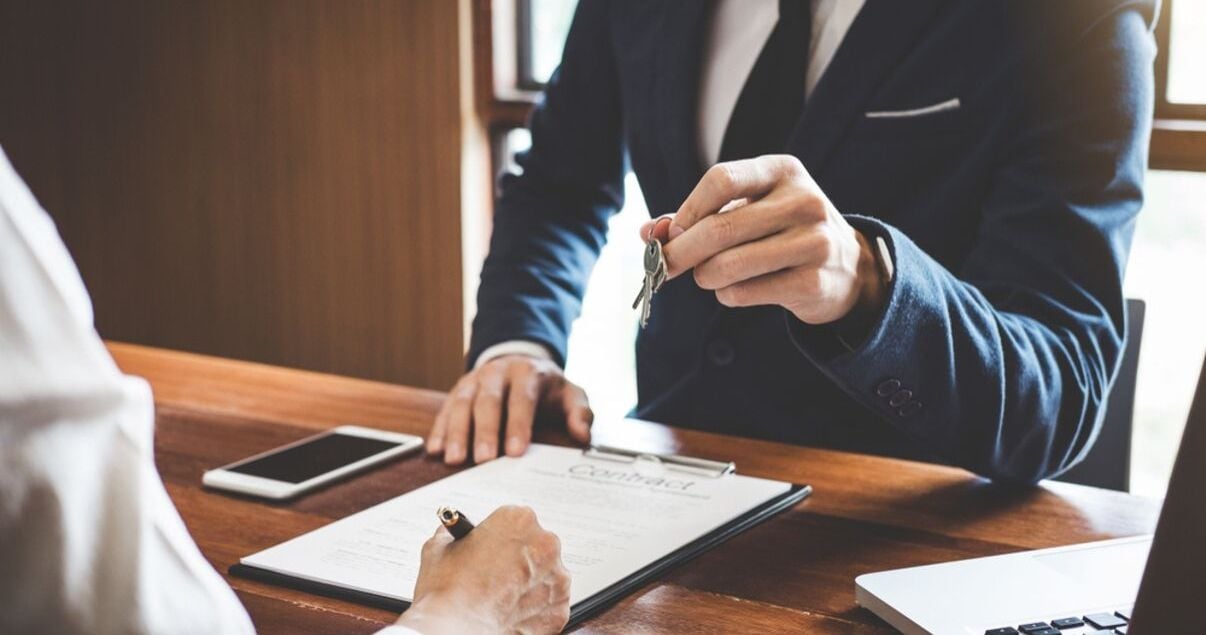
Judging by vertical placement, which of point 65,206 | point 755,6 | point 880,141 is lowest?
point 65,206

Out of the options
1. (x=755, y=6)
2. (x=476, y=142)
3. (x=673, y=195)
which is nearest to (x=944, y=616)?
(x=673, y=195)

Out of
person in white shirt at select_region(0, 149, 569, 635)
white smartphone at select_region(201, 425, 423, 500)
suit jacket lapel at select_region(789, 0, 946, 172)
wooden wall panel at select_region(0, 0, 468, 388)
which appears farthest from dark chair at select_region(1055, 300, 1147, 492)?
wooden wall panel at select_region(0, 0, 468, 388)

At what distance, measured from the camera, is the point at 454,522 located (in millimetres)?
839

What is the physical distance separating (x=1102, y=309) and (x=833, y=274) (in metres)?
0.42

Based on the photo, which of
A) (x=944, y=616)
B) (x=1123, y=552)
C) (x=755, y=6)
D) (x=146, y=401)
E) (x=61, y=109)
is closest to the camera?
(x=146, y=401)

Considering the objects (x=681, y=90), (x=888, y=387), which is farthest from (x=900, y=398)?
(x=681, y=90)

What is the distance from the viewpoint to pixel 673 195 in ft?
5.12

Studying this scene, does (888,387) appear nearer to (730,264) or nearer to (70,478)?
(730,264)

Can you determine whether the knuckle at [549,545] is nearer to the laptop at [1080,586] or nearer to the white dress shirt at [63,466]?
the laptop at [1080,586]

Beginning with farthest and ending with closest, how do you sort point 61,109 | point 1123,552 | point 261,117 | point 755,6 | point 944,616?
1. point 61,109
2. point 261,117
3. point 755,6
4. point 1123,552
5. point 944,616

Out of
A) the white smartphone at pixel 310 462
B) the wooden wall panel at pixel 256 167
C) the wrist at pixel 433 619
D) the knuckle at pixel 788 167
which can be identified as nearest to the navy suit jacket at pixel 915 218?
the knuckle at pixel 788 167

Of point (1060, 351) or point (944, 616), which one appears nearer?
point (944, 616)

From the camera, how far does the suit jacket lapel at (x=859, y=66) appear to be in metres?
1.37

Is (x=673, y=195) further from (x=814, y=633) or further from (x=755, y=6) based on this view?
(x=814, y=633)
